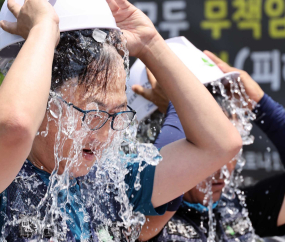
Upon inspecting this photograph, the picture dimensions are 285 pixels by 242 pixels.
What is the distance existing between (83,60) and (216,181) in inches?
48.0

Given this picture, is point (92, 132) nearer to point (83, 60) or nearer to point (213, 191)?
point (83, 60)

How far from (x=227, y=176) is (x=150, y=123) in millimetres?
521

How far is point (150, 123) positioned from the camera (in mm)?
2406

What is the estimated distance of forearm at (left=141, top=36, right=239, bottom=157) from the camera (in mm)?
1732

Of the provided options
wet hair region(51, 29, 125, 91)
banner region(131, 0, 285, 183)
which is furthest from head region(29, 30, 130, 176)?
banner region(131, 0, 285, 183)

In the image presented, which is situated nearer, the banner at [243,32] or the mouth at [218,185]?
the mouth at [218,185]

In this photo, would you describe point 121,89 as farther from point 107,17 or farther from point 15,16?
point 15,16

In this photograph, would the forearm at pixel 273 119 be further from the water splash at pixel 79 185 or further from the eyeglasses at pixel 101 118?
the eyeglasses at pixel 101 118

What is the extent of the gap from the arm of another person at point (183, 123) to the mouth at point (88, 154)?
0.35m

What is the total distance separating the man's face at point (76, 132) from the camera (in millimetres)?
1363

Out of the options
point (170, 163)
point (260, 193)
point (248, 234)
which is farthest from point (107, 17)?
point (260, 193)

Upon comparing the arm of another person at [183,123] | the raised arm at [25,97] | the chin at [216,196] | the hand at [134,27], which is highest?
the raised arm at [25,97]

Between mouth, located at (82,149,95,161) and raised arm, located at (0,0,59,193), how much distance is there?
0.34 m

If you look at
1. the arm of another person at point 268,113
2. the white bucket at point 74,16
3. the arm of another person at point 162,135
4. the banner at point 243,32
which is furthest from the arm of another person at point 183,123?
the banner at point 243,32
